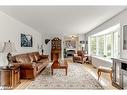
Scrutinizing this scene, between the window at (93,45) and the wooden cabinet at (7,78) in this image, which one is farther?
the window at (93,45)

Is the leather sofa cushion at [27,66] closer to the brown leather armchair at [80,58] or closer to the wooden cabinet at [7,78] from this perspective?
the wooden cabinet at [7,78]

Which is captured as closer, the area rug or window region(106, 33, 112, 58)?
the area rug

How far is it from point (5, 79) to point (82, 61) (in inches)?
272

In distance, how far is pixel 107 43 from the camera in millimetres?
7934

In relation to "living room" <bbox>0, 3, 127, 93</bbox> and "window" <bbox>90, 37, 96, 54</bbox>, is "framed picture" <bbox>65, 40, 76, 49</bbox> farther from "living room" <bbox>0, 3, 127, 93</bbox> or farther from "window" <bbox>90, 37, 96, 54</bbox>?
"living room" <bbox>0, 3, 127, 93</bbox>

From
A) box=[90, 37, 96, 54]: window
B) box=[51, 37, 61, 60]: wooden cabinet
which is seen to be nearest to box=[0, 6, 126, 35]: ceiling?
box=[90, 37, 96, 54]: window

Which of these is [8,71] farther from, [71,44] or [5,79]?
[71,44]

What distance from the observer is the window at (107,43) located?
6655 millimetres

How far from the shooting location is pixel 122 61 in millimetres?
3855

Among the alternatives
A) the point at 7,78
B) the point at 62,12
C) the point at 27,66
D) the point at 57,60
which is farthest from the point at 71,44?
the point at 7,78

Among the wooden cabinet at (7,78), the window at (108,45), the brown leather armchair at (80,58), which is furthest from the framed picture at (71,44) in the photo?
the wooden cabinet at (7,78)

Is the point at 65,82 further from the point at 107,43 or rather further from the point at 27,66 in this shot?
the point at 107,43

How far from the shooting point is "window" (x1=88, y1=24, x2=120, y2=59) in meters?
6.66
